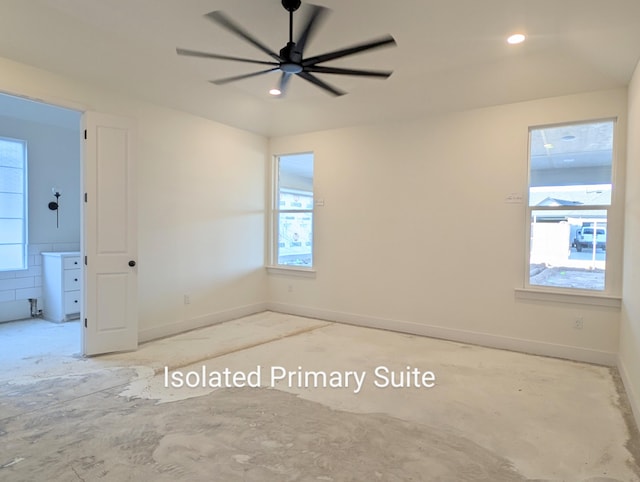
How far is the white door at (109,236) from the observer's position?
155 inches

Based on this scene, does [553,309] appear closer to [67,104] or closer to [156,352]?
[156,352]

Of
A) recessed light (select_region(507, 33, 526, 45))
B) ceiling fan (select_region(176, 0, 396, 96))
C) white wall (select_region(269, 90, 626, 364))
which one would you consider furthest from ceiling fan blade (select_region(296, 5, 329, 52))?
white wall (select_region(269, 90, 626, 364))

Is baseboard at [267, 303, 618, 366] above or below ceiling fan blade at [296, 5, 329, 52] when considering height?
below

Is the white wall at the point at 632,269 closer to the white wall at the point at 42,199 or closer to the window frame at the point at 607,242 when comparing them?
the window frame at the point at 607,242

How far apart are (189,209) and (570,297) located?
14.6 ft

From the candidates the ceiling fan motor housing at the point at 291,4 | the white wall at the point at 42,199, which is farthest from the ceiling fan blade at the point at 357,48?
the white wall at the point at 42,199

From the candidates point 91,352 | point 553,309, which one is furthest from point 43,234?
point 553,309

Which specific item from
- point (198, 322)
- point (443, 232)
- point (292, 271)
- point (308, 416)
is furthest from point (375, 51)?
point (198, 322)

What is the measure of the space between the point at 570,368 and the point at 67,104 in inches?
213

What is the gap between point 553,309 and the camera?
14.0 ft

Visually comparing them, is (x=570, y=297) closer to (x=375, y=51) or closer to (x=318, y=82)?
(x=375, y=51)

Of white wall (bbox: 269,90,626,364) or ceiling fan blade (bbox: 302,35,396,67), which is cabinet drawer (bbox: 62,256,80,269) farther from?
ceiling fan blade (bbox: 302,35,396,67)

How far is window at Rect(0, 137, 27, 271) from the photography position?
538 centimetres

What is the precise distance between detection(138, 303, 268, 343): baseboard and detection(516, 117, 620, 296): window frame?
3.62 metres
